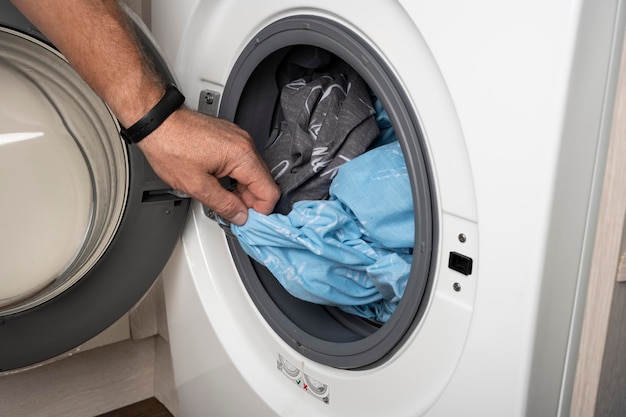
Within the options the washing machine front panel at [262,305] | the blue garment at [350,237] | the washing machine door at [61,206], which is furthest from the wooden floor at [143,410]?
the blue garment at [350,237]

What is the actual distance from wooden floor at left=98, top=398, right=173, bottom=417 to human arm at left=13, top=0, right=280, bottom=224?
75cm

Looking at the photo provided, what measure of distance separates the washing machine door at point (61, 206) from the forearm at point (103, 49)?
0.18ft

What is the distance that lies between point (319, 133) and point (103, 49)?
0.90 ft

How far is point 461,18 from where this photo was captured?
512 mm

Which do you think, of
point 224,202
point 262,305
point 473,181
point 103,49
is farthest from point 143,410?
point 473,181

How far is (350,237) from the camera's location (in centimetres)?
75

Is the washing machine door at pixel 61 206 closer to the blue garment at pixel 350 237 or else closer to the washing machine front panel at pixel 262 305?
the washing machine front panel at pixel 262 305

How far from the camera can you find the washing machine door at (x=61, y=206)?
0.83m

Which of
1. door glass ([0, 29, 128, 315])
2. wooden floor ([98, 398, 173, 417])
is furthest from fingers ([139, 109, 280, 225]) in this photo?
wooden floor ([98, 398, 173, 417])

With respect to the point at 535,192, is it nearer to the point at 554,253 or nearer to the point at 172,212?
the point at 554,253

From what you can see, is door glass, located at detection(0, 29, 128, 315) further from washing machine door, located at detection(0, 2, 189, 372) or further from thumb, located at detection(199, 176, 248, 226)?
thumb, located at detection(199, 176, 248, 226)

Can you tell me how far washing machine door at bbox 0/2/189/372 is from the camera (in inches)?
32.9

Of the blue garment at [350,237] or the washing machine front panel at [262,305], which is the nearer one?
the washing machine front panel at [262,305]

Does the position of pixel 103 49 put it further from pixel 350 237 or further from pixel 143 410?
pixel 143 410
